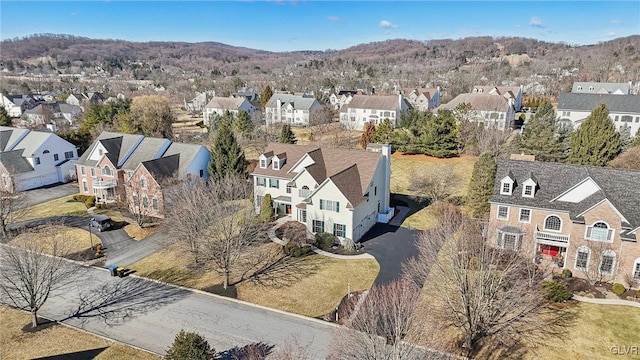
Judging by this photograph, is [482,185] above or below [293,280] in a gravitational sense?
above

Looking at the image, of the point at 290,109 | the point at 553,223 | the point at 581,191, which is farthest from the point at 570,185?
the point at 290,109

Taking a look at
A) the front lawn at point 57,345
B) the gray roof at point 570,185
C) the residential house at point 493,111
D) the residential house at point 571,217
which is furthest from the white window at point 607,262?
the residential house at point 493,111

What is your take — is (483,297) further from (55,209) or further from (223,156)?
(55,209)

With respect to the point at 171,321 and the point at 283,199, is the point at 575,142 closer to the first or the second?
the point at 283,199

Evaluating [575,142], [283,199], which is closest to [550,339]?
[283,199]

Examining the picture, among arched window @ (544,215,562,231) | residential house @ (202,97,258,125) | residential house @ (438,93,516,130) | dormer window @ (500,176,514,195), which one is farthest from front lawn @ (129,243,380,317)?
residential house @ (202,97,258,125)

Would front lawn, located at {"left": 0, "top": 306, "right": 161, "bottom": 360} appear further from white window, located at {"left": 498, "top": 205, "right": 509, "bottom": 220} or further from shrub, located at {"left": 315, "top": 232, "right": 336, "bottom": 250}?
white window, located at {"left": 498, "top": 205, "right": 509, "bottom": 220}
